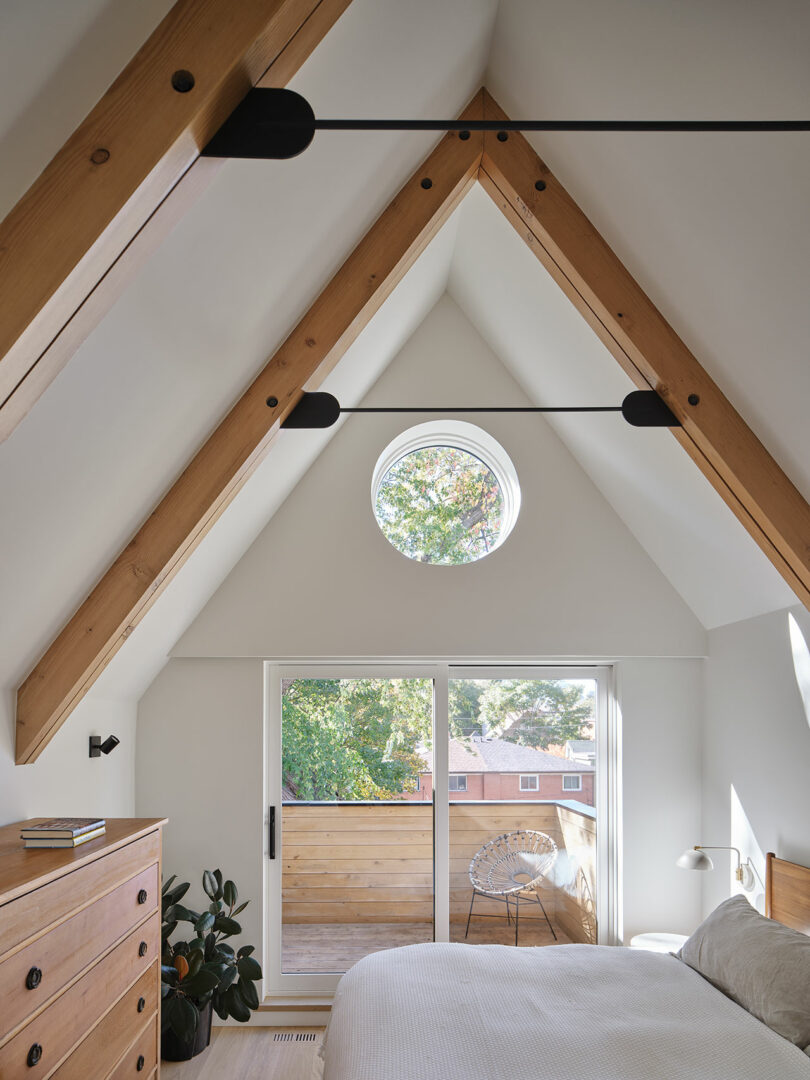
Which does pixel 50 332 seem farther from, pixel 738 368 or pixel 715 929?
pixel 715 929

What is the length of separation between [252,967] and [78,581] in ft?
7.25

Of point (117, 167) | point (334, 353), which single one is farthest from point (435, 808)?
point (117, 167)

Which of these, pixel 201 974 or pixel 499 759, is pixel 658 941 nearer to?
pixel 499 759

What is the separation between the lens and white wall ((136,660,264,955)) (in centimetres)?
459

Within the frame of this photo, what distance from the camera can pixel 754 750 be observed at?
4133 mm

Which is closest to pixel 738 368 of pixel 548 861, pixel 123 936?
pixel 123 936

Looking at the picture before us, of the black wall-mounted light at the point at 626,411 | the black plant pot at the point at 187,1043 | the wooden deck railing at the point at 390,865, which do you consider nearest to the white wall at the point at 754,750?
the wooden deck railing at the point at 390,865

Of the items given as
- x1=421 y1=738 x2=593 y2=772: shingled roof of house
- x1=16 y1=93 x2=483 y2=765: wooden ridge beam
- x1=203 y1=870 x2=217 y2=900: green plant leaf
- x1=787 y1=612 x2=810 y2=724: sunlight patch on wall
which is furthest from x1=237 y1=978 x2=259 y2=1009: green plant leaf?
x1=787 y1=612 x2=810 y2=724: sunlight patch on wall

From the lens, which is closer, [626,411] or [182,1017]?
[626,411]

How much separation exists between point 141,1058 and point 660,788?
9.44ft

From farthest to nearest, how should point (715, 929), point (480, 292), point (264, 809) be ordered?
point (264, 809) < point (480, 292) < point (715, 929)

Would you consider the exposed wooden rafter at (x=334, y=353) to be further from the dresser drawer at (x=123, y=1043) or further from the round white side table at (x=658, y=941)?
the round white side table at (x=658, y=941)

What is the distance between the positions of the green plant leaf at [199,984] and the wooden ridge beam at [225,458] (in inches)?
53.8

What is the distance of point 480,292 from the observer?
4410 mm
